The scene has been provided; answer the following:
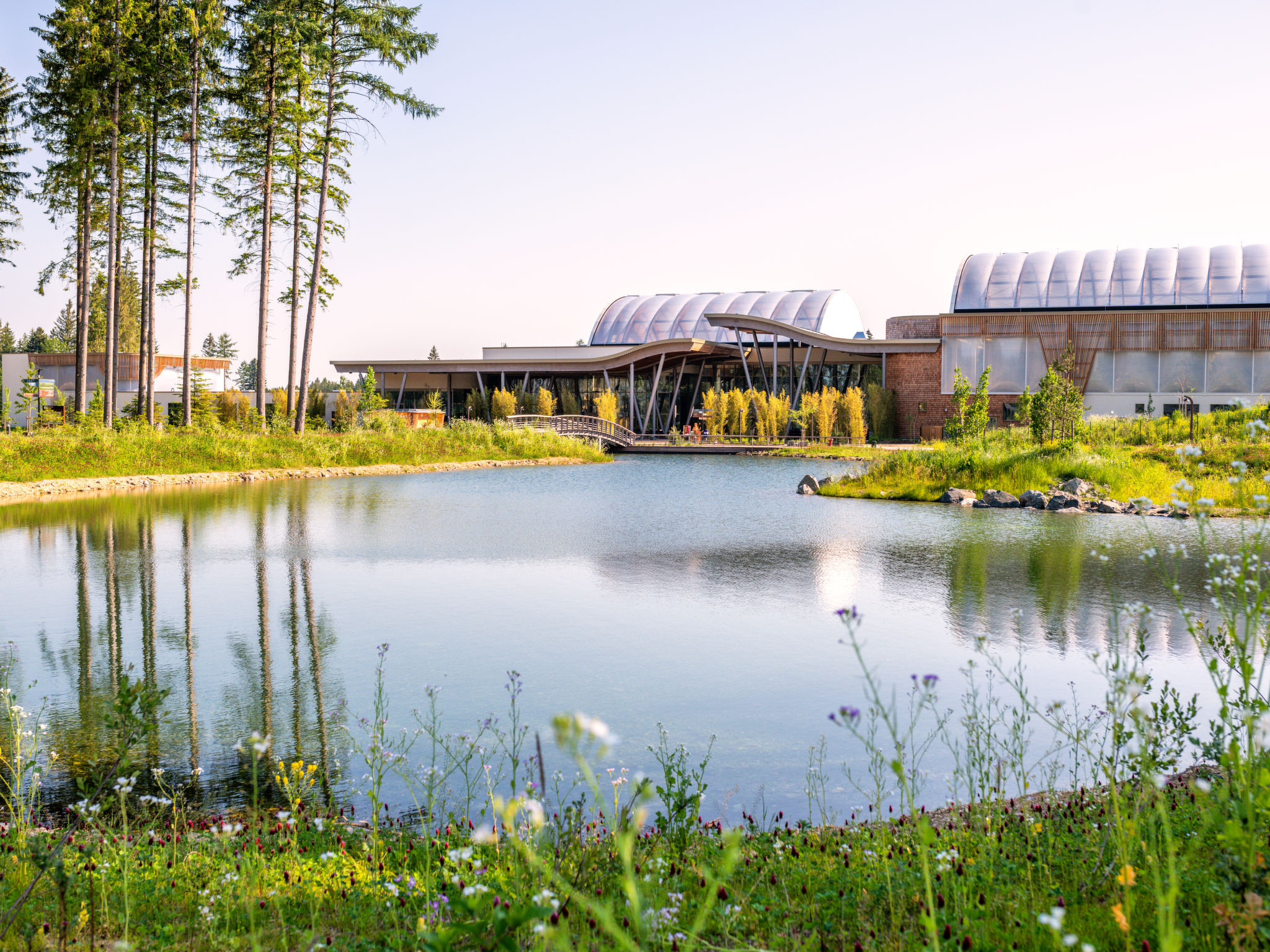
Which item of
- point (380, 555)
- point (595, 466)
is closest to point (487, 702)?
point (380, 555)

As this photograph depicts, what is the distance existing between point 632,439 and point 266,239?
20055mm

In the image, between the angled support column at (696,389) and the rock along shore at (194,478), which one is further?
the angled support column at (696,389)

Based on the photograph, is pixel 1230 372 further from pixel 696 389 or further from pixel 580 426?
pixel 580 426

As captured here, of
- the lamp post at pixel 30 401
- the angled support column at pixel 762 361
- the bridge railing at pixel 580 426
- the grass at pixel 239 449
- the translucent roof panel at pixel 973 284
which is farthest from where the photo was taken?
the translucent roof panel at pixel 973 284

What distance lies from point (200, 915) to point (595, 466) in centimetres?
2904

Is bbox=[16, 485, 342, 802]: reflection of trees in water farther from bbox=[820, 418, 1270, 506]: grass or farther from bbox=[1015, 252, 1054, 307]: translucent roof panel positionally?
bbox=[1015, 252, 1054, 307]: translucent roof panel

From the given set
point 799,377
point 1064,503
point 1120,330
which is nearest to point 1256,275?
point 1120,330

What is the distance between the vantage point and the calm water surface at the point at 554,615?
18.6 feet

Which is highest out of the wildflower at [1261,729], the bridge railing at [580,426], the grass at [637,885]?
the bridge railing at [580,426]

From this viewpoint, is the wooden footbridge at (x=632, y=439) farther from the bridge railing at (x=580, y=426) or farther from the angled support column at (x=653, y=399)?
the angled support column at (x=653, y=399)

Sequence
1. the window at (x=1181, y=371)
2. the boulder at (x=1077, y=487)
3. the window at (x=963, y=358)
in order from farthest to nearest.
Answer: the window at (x=963, y=358) < the window at (x=1181, y=371) < the boulder at (x=1077, y=487)

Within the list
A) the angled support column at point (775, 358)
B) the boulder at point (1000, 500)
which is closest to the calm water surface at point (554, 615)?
the boulder at point (1000, 500)

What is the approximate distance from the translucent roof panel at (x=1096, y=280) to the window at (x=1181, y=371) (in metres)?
7.63

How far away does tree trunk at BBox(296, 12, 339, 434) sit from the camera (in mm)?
29422
